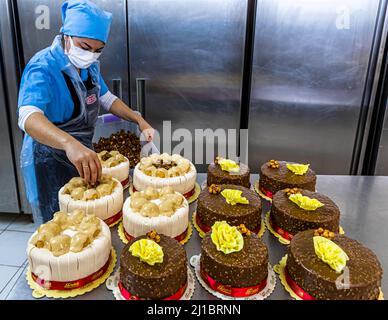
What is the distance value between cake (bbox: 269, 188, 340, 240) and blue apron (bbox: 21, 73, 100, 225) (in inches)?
44.5

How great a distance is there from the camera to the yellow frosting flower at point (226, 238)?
4.11 ft

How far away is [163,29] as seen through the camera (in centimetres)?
290

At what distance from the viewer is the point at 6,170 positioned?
3.17 m

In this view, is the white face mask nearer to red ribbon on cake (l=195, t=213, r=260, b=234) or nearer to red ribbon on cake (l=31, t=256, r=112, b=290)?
red ribbon on cake (l=195, t=213, r=260, b=234)

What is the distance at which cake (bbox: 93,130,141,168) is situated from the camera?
2270mm

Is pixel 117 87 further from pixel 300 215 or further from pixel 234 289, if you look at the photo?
A: pixel 234 289

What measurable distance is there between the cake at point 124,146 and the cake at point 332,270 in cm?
125

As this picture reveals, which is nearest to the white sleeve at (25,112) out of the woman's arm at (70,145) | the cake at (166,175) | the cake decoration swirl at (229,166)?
the woman's arm at (70,145)

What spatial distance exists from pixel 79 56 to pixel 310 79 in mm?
2006

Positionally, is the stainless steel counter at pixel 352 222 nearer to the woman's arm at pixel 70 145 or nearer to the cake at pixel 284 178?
the cake at pixel 284 178
